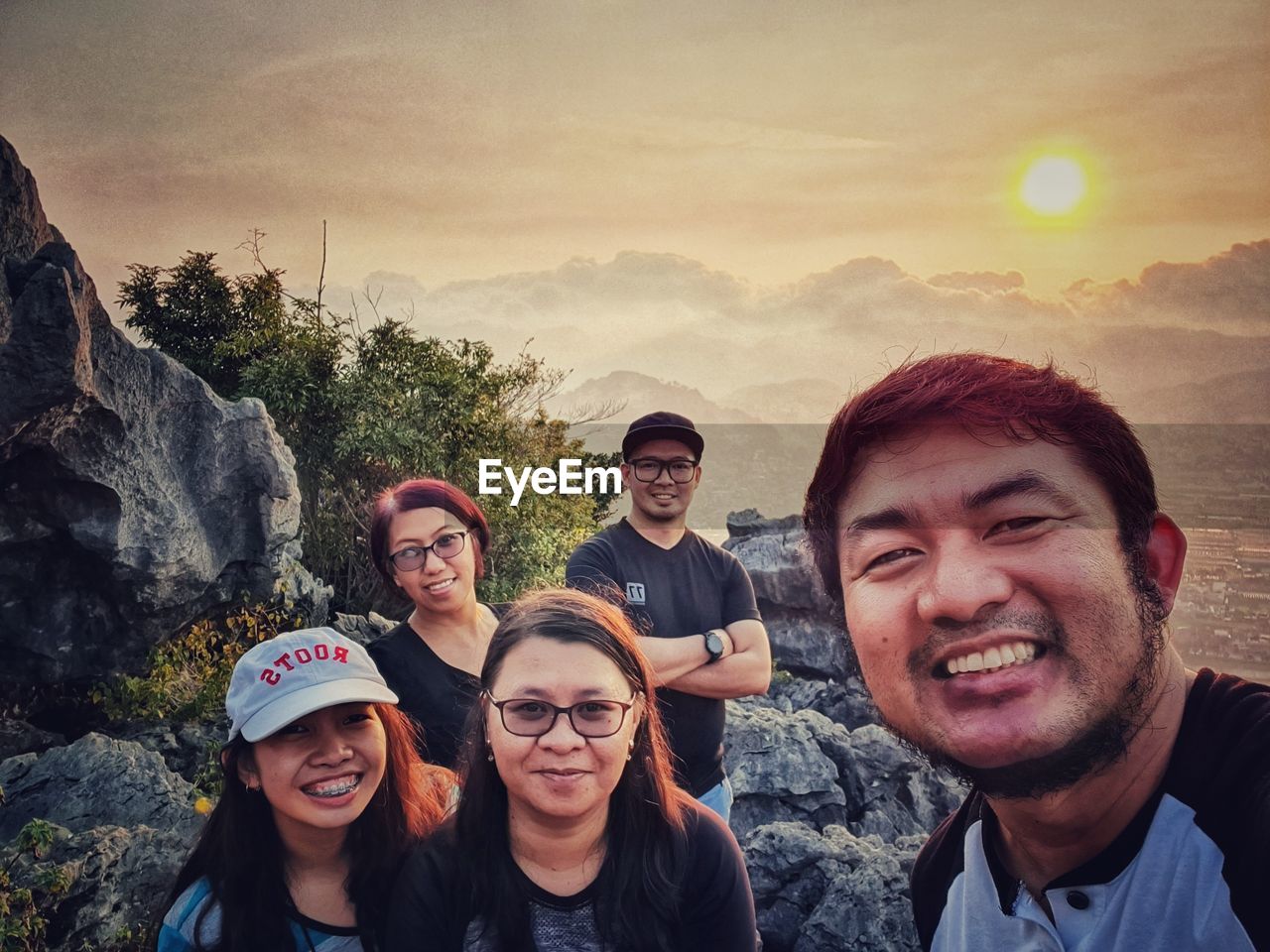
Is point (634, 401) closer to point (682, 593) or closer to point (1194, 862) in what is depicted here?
point (682, 593)

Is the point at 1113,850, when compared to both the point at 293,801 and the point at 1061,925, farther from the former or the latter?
the point at 293,801

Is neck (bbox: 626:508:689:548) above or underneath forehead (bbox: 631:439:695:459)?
underneath

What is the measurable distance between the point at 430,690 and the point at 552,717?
714mm

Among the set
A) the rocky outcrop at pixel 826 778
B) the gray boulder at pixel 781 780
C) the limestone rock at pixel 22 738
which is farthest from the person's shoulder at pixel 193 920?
the limestone rock at pixel 22 738

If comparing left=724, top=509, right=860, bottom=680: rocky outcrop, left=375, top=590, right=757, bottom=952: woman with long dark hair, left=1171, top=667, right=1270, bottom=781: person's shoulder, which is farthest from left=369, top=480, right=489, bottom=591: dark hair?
left=724, top=509, right=860, bottom=680: rocky outcrop

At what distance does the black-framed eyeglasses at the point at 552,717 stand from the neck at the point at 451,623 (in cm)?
78

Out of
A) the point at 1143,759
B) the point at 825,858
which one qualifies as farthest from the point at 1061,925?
the point at 825,858

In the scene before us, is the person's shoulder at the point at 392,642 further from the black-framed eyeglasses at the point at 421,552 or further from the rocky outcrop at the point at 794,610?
the rocky outcrop at the point at 794,610

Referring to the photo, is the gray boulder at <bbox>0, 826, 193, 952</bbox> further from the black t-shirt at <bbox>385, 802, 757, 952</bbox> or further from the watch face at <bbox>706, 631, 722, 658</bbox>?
the watch face at <bbox>706, 631, 722, 658</bbox>

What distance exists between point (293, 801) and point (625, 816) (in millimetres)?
606

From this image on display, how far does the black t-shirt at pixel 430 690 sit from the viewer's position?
6.62ft

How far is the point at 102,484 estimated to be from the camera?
392 centimetres

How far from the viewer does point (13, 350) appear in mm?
3322

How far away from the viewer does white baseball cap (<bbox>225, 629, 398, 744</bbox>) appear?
1.57 m
